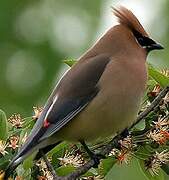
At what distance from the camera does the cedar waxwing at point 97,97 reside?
15.1 ft

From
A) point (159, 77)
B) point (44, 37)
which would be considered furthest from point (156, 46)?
point (44, 37)

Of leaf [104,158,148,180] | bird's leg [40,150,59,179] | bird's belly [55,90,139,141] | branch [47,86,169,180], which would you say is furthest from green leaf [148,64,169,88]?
leaf [104,158,148,180]

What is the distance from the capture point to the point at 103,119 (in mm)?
4645

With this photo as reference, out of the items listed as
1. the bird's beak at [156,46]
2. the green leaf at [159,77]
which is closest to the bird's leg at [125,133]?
the green leaf at [159,77]

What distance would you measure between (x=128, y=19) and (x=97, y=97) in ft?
1.58

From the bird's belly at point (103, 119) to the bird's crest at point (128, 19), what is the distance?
0.44m

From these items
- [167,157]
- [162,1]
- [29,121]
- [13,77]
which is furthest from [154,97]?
[162,1]

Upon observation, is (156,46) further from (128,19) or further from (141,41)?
(128,19)

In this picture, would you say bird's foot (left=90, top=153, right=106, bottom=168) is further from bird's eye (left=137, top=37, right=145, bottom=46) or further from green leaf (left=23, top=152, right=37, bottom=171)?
bird's eye (left=137, top=37, right=145, bottom=46)

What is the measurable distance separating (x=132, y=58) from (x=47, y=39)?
20.3 feet

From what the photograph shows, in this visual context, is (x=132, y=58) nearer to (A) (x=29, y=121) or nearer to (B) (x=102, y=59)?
(B) (x=102, y=59)

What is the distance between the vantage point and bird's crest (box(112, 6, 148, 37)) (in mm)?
4859

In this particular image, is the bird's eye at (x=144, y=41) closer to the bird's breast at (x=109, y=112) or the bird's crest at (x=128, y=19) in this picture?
the bird's crest at (x=128, y=19)

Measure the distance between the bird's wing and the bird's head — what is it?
0.67 feet
